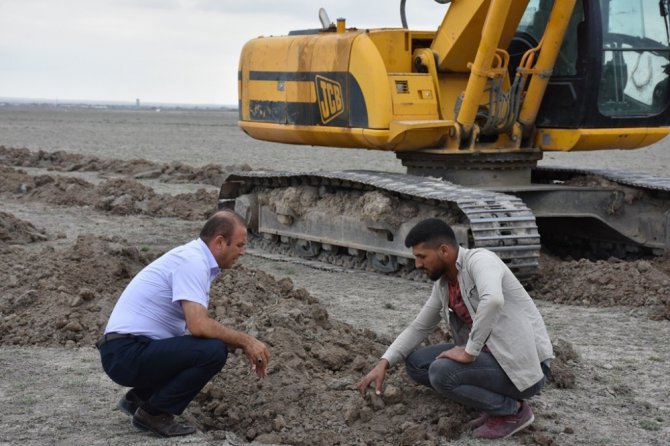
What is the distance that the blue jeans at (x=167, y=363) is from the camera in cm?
612

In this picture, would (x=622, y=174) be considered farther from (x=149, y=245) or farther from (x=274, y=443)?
(x=274, y=443)

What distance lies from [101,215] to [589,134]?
836 cm

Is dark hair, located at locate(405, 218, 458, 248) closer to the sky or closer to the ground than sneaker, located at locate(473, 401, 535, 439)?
closer to the sky

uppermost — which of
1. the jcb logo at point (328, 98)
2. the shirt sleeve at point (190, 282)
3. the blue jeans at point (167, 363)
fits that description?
the jcb logo at point (328, 98)

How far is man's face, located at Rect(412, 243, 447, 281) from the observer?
6.21 metres

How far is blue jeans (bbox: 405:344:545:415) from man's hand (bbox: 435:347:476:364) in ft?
0.10

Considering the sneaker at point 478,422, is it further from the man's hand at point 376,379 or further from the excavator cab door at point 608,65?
the excavator cab door at point 608,65

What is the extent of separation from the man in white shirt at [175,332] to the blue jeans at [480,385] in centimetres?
99

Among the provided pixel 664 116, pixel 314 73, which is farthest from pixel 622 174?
pixel 314 73

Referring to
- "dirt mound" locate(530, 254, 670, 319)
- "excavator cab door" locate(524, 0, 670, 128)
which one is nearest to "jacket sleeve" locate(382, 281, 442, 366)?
"dirt mound" locate(530, 254, 670, 319)

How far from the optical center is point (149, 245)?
1427cm

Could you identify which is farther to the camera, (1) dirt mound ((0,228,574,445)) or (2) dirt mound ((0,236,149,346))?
(2) dirt mound ((0,236,149,346))

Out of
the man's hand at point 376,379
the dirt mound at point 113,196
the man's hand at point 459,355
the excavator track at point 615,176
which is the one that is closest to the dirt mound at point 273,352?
the man's hand at point 376,379

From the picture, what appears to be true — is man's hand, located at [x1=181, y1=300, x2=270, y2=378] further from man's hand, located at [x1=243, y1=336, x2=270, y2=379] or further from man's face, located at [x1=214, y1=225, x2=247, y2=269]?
man's face, located at [x1=214, y1=225, x2=247, y2=269]
